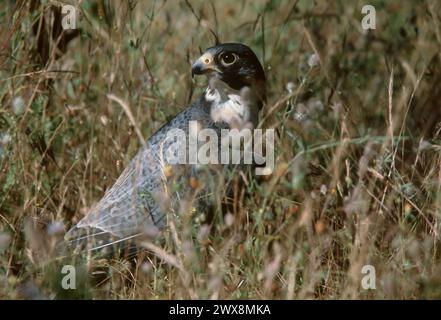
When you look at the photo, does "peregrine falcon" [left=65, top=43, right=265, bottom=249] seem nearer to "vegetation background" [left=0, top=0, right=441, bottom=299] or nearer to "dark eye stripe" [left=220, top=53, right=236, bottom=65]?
"dark eye stripe" [left=220, top=53, right=236, bottom=65]

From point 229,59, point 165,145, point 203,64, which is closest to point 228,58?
point 229,59

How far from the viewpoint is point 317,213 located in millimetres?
4363

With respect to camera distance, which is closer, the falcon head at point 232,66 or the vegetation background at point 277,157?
the vegetation background at point 277,157

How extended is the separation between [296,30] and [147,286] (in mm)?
3053

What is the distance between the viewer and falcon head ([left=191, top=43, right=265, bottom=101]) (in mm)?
4699

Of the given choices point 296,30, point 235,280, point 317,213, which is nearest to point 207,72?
point 317,213

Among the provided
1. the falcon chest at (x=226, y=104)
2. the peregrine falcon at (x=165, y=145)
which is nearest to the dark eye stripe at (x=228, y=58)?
the peregrine falcon at (x=165, y=145)

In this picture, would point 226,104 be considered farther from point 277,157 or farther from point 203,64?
point 277,157

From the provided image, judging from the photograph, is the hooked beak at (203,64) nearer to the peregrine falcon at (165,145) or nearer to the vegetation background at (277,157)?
the peregrine falcon at (165,145)

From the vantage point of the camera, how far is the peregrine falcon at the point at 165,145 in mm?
4316

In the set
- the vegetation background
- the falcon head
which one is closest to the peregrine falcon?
the falcon head

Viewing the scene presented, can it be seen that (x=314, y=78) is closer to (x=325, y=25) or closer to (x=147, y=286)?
(x=325, y=25)

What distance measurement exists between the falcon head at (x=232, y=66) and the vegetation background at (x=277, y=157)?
11cm
